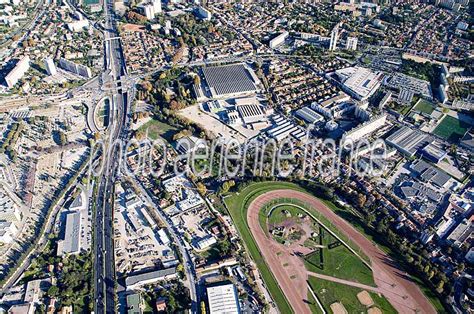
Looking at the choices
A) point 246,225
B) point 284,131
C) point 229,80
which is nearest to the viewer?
point 246,225

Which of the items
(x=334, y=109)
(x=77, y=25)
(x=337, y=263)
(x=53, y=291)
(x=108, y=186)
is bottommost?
(x=337, y=263)

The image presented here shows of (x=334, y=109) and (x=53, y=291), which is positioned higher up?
(x=334, y=109)

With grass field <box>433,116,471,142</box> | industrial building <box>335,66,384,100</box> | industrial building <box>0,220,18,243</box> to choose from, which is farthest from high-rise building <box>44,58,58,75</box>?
grass field <box>433,116,471,142</box>

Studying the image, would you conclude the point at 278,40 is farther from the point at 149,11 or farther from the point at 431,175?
the point at 431,175

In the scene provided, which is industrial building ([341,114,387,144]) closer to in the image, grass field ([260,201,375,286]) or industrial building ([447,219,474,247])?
grass field ([260,201,375,286])

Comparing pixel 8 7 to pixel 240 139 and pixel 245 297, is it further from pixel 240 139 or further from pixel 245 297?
pixel 245 297

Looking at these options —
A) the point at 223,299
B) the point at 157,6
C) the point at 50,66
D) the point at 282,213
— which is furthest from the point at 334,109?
the point at 157,6
